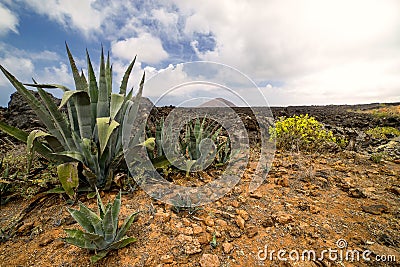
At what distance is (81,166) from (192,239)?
1477 mm

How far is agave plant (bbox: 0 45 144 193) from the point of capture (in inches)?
92.7

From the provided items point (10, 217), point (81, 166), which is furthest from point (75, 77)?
point (10, 217)

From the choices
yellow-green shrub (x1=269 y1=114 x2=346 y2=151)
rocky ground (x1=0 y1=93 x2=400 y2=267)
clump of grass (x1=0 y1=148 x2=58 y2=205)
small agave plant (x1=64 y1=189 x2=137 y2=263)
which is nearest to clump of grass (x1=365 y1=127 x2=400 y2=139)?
yellow-green shrub (x1=269 y1=114 x2=346 y2=151)

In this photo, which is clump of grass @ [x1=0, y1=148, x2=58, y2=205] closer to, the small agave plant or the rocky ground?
the rocky ground

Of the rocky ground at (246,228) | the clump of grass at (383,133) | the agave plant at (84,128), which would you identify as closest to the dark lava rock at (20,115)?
the agave plant at (84,128)

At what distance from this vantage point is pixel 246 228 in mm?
1943

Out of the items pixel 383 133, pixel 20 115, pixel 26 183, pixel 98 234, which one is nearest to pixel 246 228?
pixel 98 234

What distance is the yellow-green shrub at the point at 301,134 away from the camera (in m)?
4.25

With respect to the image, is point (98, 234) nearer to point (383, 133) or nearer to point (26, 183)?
point (26, 183)

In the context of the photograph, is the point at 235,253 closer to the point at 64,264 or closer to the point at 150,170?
the point at 64,264

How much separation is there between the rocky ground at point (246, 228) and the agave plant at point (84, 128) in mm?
379

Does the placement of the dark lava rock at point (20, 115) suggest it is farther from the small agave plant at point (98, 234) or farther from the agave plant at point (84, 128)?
the small agave plant at point (98, 234)

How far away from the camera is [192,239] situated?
177 centimetres

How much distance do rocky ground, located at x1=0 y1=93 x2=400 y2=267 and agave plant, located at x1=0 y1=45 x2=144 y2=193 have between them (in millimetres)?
379
